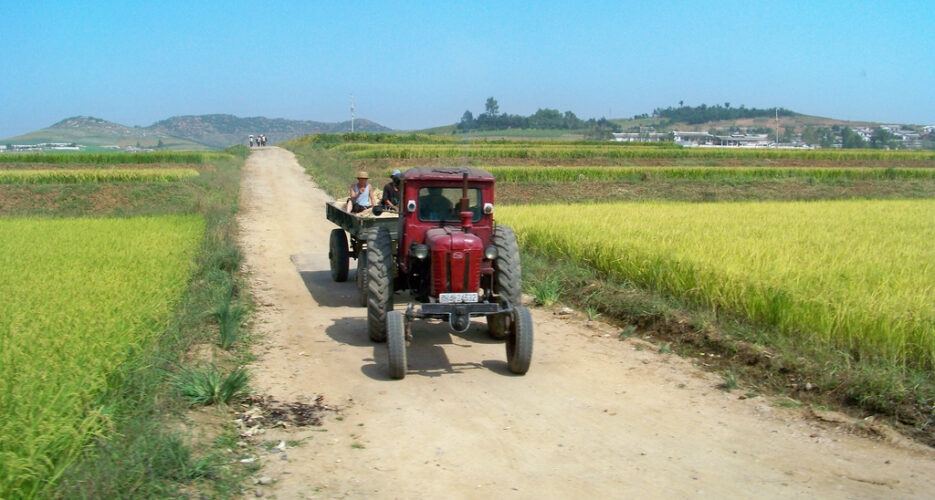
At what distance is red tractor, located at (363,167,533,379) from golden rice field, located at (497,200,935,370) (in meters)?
2.68

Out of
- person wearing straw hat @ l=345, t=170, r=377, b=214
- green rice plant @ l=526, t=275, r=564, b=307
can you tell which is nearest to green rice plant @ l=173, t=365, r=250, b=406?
green rice plant @ l=526, t=275, r=564, b=307

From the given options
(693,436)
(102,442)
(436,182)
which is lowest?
(693,436)

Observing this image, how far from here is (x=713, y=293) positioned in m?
8.84

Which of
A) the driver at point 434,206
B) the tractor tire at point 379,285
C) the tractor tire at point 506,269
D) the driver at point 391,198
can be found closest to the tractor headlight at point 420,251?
the tractor tire at point 379,285

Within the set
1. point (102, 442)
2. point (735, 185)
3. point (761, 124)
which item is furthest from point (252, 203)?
point (761, 124)

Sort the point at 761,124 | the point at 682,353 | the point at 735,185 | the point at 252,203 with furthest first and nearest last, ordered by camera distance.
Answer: the point at 761,124 → the point at 735,185 → the point at 252,203 → the point at 682,353

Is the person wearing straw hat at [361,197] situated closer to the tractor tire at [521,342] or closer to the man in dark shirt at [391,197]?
the man in dark shirt at [391,197]

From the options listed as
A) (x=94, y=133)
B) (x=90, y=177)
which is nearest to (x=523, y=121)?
(x=90, y=177)

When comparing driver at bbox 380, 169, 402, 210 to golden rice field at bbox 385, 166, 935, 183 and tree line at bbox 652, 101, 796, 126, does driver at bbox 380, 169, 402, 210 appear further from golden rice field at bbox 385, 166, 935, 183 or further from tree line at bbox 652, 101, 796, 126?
tree line at bbox 652, 101, 796, 126

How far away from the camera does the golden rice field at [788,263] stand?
6934mm

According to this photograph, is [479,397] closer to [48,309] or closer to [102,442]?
[102,442]

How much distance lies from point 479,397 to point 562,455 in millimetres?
1499

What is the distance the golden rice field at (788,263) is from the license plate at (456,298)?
123 inches

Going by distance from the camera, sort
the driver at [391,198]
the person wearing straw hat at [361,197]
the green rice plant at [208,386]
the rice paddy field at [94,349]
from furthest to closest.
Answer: the person wearing straw hat at [361,197] < the driver at [391,198] < the green rice plant at [208,386] < the rice paddy field at [94,349]
